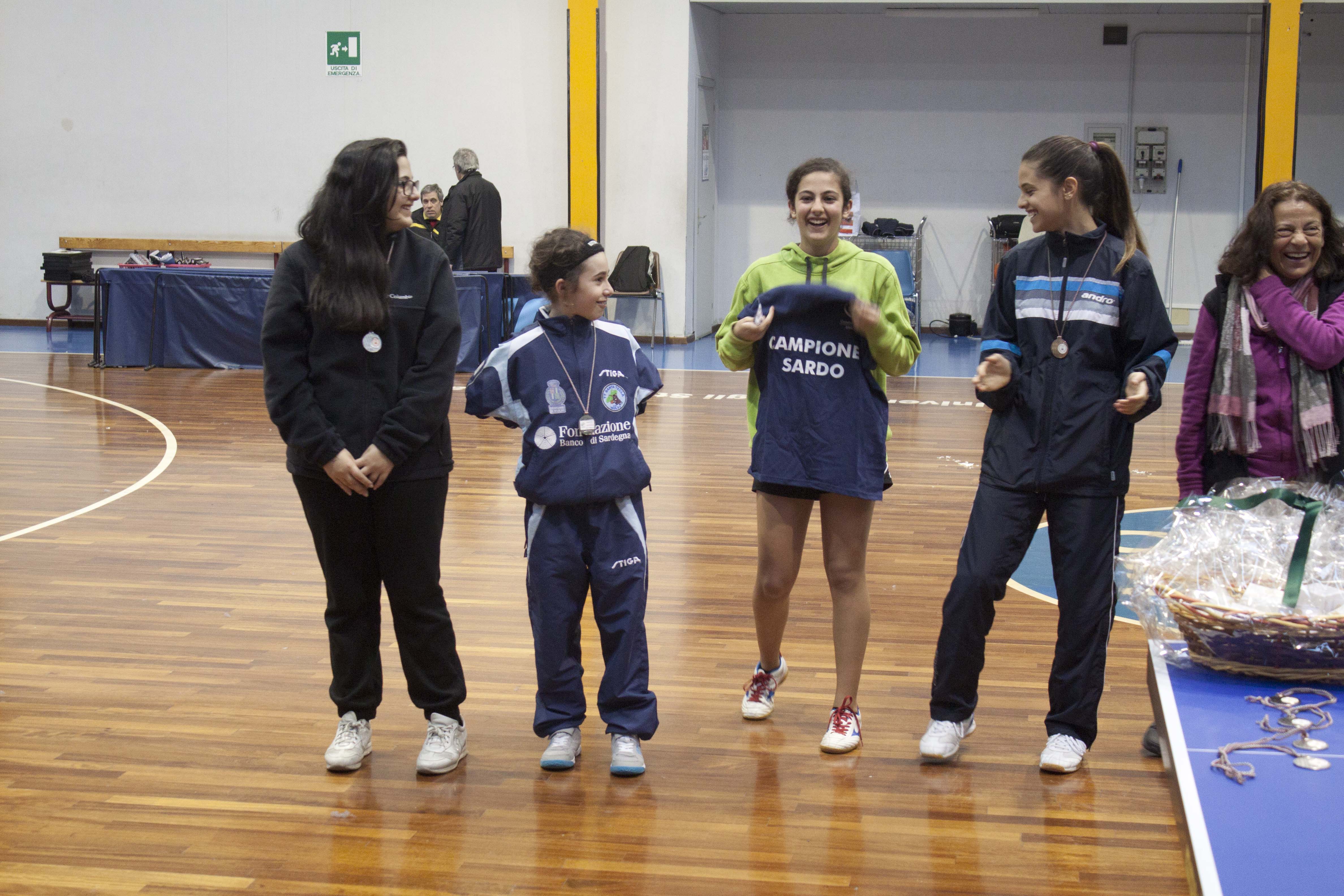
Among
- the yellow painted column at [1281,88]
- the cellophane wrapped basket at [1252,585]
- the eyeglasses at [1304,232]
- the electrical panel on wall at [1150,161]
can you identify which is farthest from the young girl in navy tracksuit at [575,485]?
the electrical panel on wall at [1150,161]

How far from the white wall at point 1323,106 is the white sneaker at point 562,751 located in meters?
12.7

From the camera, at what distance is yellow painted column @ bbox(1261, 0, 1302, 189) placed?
39.0 ft

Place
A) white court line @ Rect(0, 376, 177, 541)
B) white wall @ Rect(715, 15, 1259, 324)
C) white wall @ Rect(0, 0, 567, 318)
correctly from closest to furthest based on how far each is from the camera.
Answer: white court line @ Rect(0, 376, 177, 541) → white wall @ Rect(0, 0, 567, 318) → white wall @ Rect(715, 15, 1259, 324)

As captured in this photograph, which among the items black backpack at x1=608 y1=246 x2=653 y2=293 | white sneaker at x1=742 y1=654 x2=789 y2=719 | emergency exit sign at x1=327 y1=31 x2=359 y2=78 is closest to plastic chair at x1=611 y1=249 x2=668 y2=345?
black backpack at x1=608 y1=246 x2=653 y2=293

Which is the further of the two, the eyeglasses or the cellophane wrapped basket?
the eyeglasses

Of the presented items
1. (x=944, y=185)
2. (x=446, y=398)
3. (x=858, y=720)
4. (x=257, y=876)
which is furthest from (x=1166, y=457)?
(x=944, y=185)

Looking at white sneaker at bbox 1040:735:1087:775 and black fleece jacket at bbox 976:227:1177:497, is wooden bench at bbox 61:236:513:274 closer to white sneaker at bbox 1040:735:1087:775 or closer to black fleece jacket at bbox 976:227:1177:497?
black fleece jacket at bbox 976:227:1177:497

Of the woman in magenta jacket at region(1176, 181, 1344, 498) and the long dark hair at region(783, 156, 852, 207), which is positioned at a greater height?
the long dark hair at region(783, 156, 852, 207)

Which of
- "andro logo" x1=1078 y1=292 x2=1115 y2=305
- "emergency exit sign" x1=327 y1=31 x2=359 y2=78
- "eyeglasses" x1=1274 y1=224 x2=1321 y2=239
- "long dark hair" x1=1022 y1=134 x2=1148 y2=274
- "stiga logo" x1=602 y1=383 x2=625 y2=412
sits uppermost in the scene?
"emergency exit sign" x1=327 y1=31 x2=359 y2=78

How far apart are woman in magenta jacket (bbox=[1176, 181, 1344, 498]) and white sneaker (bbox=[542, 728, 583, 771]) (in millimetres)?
1682

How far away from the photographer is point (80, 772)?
2.94 m

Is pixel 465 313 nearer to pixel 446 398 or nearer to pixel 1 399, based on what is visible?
pixel 1 399

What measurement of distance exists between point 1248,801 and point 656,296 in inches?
430

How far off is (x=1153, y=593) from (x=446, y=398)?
63.7 inches
